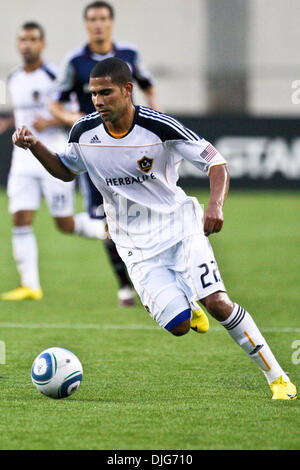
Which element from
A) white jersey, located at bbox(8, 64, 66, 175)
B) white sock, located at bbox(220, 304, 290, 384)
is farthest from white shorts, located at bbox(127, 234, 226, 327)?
white jersey, located at bbox(8, 64, 66, 175)

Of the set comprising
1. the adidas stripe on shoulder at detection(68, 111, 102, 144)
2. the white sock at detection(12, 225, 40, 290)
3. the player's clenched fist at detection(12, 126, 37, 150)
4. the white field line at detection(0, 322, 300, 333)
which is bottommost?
the white sock at detection(12, 225, 40, 290)

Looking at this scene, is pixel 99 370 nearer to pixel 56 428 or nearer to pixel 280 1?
pixel 56 428

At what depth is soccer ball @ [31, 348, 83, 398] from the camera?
500 cm

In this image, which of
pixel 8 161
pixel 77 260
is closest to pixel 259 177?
pixel 8 161

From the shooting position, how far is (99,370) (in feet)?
19.3

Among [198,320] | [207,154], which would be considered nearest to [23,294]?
[198,320]

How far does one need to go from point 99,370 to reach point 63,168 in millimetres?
1335

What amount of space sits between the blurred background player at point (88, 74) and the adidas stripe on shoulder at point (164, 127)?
295cm

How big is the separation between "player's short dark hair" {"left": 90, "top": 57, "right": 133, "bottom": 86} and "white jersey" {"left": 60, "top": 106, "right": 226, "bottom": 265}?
245mm

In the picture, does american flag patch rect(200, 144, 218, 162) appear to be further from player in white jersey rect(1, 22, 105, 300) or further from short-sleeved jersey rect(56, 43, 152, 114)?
player in white jersey rect(1, 22, 105, 300)

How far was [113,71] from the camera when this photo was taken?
16.7ft

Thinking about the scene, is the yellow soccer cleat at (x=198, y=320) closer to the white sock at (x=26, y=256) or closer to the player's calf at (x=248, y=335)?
the player's calf at (x=248, y=335)

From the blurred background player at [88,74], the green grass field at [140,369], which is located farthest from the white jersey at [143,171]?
the blurred background player at [88,74]

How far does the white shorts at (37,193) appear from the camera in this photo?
8.82m
